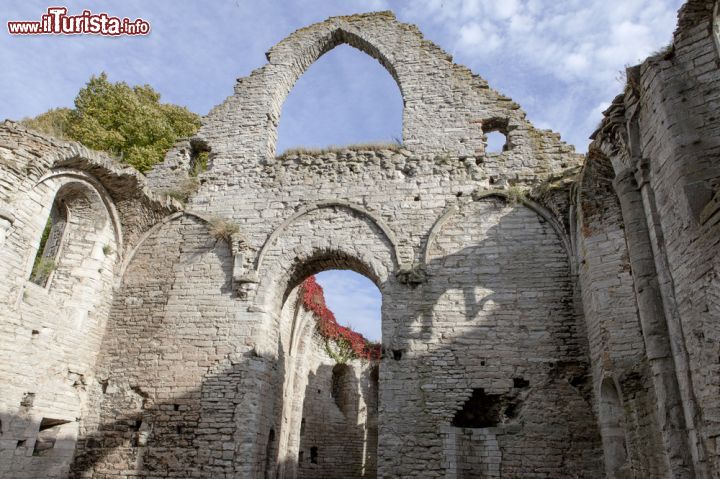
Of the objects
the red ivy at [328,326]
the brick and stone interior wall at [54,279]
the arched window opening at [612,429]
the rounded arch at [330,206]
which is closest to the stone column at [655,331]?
the arched window opening at [612,429]

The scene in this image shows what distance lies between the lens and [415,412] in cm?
751

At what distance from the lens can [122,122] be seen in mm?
15609

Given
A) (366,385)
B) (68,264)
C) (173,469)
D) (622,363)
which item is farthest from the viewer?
(366,385)

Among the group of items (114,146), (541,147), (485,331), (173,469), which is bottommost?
→ (173,469)

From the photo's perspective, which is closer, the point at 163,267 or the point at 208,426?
the point at 208,426

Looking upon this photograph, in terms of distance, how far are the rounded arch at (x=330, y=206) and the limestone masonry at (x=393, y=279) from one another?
0.04 meters

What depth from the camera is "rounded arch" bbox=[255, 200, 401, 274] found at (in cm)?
868

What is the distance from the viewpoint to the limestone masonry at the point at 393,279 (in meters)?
6.25

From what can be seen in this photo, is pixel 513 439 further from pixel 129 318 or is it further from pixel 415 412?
pixel 129 318

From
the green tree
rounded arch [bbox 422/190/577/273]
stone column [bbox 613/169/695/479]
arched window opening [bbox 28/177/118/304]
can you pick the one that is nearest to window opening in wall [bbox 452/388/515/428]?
rounded arch [bbox 422/190/577/273]

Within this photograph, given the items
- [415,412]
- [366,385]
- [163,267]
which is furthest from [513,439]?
[366,385]

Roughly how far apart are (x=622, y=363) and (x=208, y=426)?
574cm

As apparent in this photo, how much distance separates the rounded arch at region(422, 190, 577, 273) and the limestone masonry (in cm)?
4

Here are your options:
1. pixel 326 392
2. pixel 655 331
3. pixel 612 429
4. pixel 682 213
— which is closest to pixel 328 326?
pixel 326 392
